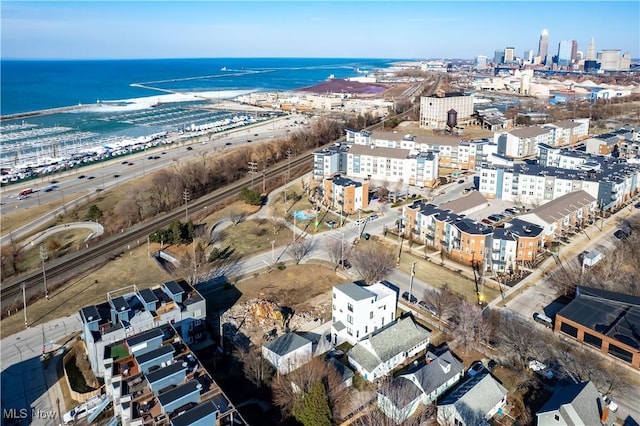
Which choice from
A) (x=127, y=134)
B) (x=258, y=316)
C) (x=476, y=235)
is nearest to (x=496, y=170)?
(x=476, y=235)

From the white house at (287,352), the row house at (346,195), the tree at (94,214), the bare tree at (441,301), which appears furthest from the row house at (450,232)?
the tree at (94,214)

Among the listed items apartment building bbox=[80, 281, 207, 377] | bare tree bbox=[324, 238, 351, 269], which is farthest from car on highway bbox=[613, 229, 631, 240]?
apartment building bbox=[80, 281, 207, 377]

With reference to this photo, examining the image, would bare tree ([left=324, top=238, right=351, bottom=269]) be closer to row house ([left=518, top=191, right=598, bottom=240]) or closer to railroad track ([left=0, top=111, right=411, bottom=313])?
row house ([left=518, top=191, right=598, bottom=240])

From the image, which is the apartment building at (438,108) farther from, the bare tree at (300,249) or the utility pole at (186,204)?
the bare tree at (300,249)

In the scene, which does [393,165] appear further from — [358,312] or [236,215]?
[358,312]

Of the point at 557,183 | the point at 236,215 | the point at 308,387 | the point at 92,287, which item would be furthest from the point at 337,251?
the point at 557,183

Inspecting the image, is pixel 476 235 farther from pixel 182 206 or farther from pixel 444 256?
pixel 182 206
